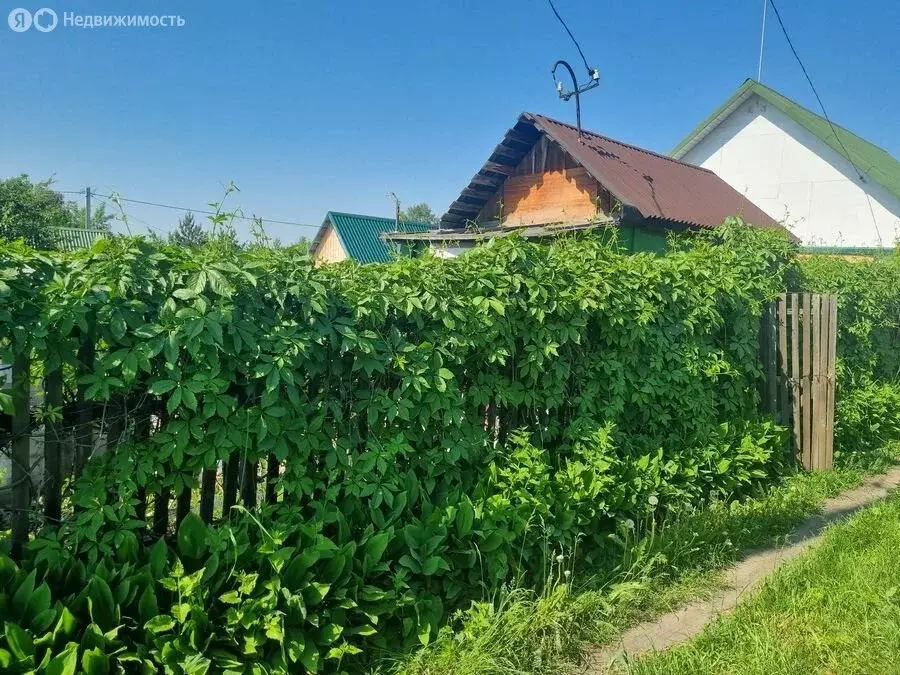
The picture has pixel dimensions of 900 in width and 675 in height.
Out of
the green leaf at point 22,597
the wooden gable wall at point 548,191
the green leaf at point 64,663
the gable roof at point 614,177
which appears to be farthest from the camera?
the wooden gable wall at point 548,191

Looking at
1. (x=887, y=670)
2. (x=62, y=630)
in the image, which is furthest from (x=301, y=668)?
(x=887, y=670)

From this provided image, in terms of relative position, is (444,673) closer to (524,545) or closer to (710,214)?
(524,545)

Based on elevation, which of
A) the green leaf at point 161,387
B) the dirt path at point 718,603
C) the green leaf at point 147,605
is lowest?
the dirt path at point 718,603

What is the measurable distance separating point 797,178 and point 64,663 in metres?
23.1

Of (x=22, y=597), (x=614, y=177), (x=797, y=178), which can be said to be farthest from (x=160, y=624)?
(x=797, y=178)

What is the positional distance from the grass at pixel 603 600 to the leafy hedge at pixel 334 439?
151 mm

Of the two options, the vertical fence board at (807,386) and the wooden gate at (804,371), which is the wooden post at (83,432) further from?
the vertical fence board at (807,386)

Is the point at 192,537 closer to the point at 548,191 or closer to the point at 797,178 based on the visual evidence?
the point at 548,191

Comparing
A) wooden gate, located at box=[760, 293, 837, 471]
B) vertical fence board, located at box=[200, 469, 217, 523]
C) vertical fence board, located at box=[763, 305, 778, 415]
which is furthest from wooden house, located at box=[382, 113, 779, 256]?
vertical fence board, located at box=[200, 469, 217, 523]

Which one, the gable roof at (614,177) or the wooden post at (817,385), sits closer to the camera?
the wooden post at (817,385)

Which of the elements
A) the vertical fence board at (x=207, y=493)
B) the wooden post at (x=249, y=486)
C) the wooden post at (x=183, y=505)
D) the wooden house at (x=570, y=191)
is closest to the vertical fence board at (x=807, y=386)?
the wooden house at (x=570, y=191)

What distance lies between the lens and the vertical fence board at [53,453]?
95.5 inches

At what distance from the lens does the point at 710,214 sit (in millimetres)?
12211

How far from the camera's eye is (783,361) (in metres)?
5.71
